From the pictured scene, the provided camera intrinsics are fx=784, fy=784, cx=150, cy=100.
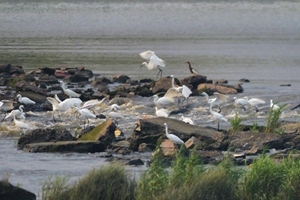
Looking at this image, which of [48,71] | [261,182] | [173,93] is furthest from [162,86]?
[261,182]

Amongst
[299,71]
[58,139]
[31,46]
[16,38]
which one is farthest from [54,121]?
[16,38]

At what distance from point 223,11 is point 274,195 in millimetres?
89639

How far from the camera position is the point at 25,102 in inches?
1007

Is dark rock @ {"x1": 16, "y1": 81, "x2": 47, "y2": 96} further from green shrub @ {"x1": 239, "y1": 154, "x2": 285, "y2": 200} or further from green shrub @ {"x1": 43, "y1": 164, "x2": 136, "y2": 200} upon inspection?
green shrub @ {"x1": 239, "y1": 154, "x2": 285, "y2": 200}

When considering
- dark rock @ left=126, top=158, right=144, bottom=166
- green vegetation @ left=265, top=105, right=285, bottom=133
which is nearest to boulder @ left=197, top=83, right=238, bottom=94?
green vegetation @ left=265, top=105, right=285, bottom=133

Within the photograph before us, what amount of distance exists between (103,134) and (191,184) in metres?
7.37

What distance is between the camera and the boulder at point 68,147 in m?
18.8

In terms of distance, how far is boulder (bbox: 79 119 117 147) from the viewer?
1938 cm

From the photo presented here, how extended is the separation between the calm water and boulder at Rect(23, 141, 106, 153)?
1.25 ft

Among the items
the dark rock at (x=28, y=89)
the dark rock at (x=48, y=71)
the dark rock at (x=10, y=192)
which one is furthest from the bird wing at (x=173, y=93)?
the dark rock at (x=10, y=192)

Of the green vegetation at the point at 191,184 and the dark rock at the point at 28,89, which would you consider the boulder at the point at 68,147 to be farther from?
the dark rock at the point at 28,89

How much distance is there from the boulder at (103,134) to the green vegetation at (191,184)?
6.37 m

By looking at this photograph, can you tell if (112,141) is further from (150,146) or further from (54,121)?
(54,121)

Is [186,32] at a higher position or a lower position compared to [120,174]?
lower
